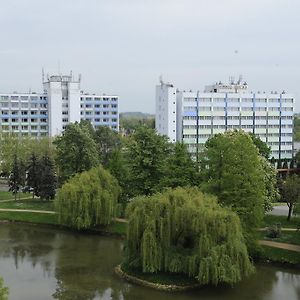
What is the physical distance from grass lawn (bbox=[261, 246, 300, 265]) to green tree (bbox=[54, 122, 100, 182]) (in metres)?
20.7

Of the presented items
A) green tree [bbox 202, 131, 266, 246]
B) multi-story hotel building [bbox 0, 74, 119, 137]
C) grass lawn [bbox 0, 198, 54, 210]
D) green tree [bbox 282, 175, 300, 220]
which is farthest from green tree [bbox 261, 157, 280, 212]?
multi-story hotel building [bbox 0, 74, 119, 137]

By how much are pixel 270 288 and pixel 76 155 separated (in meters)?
25.5

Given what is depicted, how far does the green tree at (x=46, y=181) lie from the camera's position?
46.9m

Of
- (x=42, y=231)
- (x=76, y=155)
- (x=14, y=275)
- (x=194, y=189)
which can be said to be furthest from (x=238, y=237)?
(x=76, y=155)

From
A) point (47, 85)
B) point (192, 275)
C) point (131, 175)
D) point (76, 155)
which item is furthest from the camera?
point (47, 85)

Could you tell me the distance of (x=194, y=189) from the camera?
29656mm

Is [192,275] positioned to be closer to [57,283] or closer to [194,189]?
[194,189]

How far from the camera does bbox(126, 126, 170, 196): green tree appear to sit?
41.1 meters

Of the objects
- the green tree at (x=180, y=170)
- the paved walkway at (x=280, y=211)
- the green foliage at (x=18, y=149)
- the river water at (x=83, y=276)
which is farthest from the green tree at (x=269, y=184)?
the green foliage at (x=18, y=149)

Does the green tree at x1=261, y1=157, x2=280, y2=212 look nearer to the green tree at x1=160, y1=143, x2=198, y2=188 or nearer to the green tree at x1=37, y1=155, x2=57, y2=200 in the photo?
the green tree at x1=160, y1=143, x2=198, y2=188

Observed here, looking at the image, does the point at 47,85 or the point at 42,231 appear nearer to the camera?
the point at 42,231

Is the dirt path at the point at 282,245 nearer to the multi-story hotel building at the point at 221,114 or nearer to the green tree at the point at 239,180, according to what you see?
the green tree at the point at 239,180

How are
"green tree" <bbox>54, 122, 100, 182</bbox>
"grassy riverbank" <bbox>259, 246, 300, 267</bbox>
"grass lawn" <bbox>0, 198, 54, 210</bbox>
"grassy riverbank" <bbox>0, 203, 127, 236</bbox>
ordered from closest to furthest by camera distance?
"grassy riverbank" <bbox>259, 246, 300, 267</bbox>, "grassy riverbank" <bbox>0, 203, 127, 236</bbox>, "grass lawn" <bbox>0, 198, 54, 210</bbox>, "green tree" <bbox>54, 122, 100, 182</bbox>

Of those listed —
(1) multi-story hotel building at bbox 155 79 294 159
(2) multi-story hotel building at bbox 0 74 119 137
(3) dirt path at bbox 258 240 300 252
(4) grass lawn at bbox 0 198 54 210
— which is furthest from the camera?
(2) multi-story hotel building at bbox 0 74 119 137
